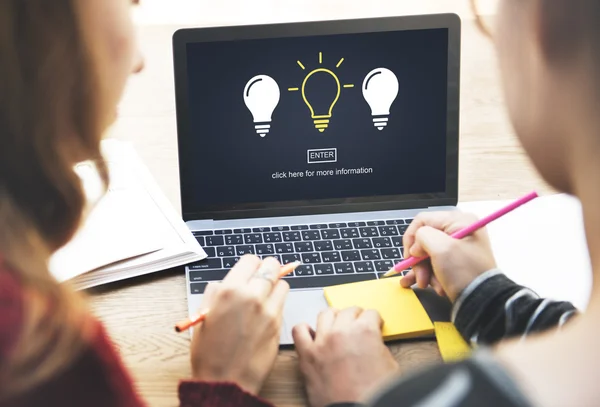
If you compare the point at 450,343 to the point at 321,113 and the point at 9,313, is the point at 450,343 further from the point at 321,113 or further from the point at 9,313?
A: the point at 9,313

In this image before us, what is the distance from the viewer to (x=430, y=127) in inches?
46.0

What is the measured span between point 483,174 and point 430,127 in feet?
0.56

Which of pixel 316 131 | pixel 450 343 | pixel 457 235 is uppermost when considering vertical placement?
pixel 316 131

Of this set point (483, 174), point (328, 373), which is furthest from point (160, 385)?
point (483, 174)

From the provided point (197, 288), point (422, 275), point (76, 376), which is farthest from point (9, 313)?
point (422, 275)

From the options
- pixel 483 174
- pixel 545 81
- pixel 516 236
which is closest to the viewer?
pixel 545 81

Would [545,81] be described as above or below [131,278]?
above

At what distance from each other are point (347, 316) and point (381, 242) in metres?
0.21

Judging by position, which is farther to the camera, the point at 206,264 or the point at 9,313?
the point at 206,264

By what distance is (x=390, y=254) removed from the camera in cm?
107

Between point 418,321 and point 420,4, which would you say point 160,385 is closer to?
point 418,321

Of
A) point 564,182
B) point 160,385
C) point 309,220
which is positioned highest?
point 564,182

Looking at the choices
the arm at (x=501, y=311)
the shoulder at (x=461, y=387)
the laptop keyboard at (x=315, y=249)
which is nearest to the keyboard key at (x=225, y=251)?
the laptop keyboard at (x=315, y=249)

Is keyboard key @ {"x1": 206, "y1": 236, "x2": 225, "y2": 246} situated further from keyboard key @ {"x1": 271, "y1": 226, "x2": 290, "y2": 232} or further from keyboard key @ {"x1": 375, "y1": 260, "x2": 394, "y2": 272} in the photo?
keyboard key @ {"x1": 375, "y1": 260, "x2": 394, "y2": 272}
